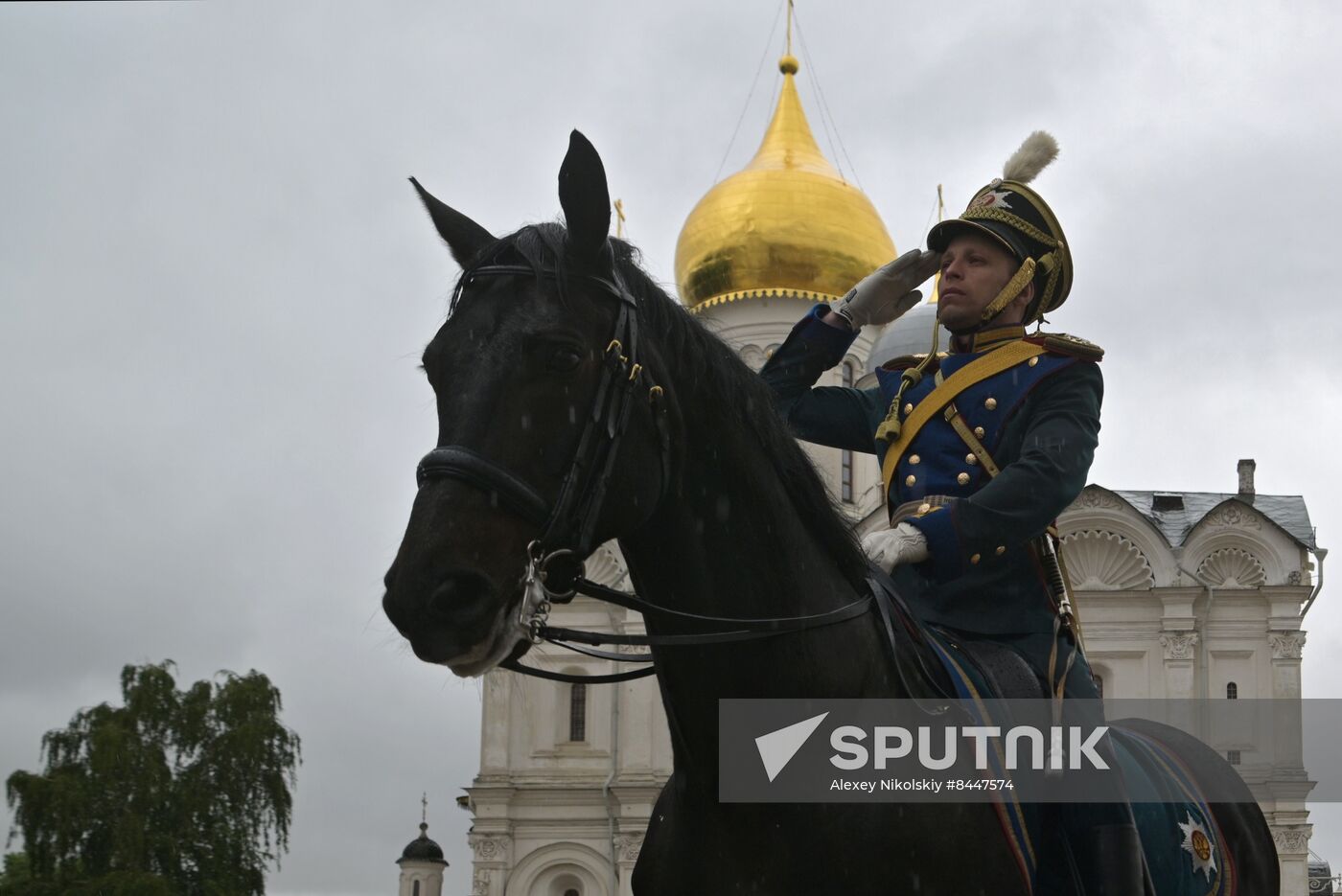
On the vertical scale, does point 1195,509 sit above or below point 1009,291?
above

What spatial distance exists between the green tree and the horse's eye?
796 inches

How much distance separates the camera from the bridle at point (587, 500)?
2.72m

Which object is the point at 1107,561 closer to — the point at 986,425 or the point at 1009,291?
the point at 1009,291

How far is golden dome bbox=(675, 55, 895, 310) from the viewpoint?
34750 millimetres

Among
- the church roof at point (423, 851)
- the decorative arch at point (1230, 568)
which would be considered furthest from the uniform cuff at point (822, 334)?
the church roof at point (423, 851)

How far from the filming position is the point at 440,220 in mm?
3236

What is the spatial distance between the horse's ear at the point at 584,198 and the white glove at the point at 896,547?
899mm

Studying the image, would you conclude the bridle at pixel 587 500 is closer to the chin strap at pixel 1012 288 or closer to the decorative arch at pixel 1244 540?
the chin strap at pixel 1012 288

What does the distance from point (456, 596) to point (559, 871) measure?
29.6m

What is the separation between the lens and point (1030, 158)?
421 centimetres

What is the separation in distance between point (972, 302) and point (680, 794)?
1397mm

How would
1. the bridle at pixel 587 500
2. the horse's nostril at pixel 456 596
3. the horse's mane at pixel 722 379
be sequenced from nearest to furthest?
1. the horse's nostril at pixel 456 596
2. the bridle at pixel 587 500
3. the horse's mane at pixel 722 379

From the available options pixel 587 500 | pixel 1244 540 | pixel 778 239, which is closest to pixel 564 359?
pixel 587 500

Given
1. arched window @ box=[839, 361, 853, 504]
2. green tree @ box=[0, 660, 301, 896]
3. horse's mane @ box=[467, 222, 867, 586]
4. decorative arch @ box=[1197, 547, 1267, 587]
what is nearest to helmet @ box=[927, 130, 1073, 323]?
horse's mane @ box=[467, 222, 867, 586]
